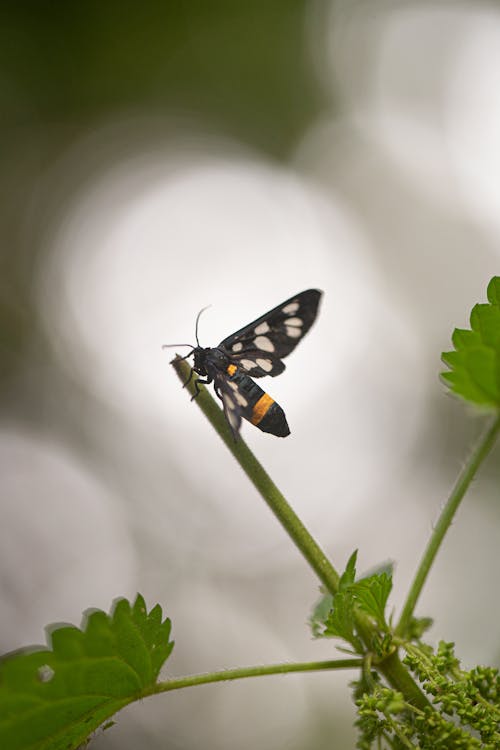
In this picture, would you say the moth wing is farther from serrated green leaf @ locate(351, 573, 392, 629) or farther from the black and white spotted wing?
serrated green leaf @ locate(351, 573, 392, 629)

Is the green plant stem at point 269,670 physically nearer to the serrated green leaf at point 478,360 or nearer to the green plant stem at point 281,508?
the green plant stem at point 281,508

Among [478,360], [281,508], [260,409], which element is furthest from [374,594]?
[260,409]

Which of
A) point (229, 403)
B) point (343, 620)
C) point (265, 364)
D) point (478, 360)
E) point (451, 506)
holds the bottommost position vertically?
point (343, 620)

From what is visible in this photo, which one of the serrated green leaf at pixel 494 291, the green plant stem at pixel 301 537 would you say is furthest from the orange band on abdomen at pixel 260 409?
the serrated green leaf at pixel 494 291

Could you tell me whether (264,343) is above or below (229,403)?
above

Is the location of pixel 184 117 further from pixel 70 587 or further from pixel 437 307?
pixel 70 587

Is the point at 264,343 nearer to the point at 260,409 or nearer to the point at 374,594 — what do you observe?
the point at 260,409

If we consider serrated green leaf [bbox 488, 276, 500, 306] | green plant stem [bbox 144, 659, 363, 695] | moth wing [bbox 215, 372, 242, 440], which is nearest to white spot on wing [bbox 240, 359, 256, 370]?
moth wing [bbox 215, 372, 242, 440]
